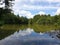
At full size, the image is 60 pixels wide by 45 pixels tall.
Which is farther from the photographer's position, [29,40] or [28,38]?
[28,38]

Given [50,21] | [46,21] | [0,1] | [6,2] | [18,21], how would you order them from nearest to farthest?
[0,1] → [6,2] → [18,21] → [50,21] → [46,21]

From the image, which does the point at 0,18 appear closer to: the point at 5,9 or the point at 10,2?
the point at 5,9

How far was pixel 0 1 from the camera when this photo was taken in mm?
82812

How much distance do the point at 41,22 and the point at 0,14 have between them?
89.4 metres

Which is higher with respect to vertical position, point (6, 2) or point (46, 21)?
point (6, 2)

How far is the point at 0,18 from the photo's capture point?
78000 mm

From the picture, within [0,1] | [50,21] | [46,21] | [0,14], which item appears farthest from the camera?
[46,21]

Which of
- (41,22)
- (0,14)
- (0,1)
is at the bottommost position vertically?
(41,22)

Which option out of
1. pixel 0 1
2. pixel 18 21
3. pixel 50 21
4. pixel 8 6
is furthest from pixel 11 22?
pixel 50 21

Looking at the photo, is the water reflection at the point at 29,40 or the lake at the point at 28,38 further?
the lake at the point at 28,38

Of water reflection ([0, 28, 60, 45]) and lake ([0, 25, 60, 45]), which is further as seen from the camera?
lake ([0, 25, 60, 45])

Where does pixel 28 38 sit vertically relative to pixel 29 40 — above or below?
below

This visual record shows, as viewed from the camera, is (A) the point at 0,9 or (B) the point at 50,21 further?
(B) the point at 50,21

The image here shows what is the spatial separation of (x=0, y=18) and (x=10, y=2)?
15.1m
